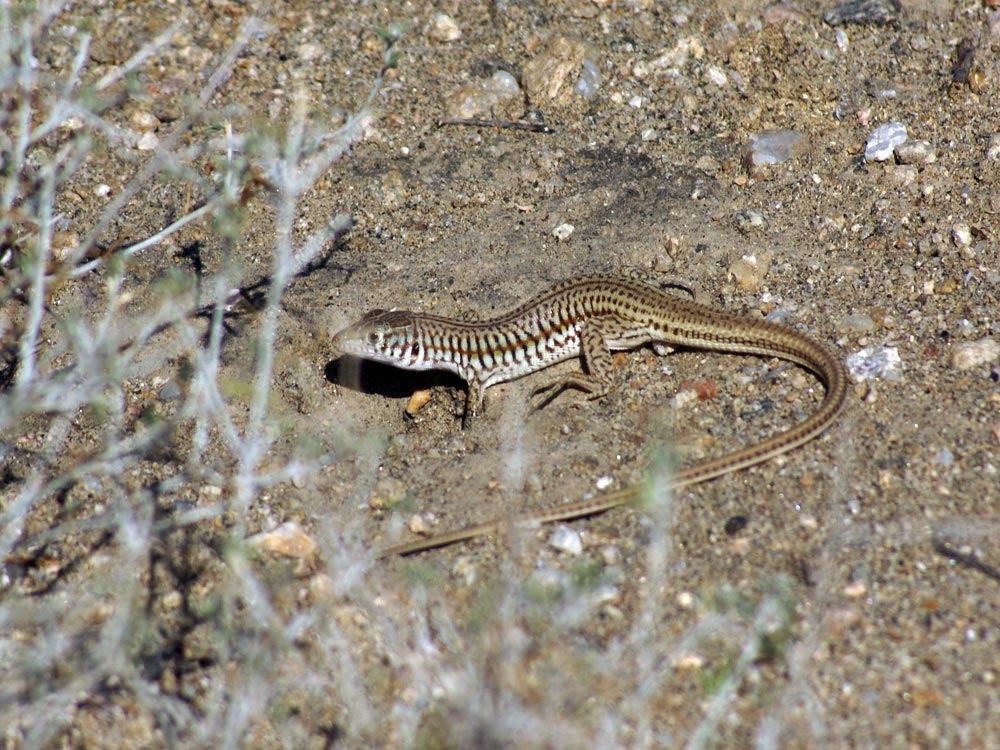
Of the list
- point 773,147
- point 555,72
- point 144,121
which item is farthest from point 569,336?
point 144,121

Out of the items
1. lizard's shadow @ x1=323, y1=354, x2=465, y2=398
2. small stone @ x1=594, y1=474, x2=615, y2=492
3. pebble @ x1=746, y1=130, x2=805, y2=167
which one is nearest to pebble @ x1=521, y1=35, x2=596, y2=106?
pebble @ x1=746, y1=130, x2=805, y2=167

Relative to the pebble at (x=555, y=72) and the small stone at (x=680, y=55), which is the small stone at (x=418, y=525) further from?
the small stone at (x=680, y=55)

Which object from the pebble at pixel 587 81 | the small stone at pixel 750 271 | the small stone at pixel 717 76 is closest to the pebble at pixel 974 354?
the small stone at pixel 750 271

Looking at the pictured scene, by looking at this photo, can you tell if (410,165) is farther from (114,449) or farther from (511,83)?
(114,449)

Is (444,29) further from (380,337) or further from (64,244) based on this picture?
(64,244)

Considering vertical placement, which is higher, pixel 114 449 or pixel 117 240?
pixel 114 449

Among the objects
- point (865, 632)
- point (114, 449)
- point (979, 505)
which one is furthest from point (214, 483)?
point (979, 505)
